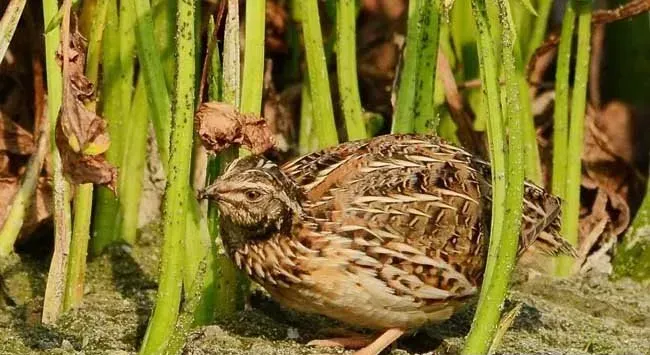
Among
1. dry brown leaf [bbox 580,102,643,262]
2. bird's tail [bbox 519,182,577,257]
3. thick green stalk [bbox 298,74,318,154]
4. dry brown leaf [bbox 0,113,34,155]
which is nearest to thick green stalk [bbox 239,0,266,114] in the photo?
bird's tail [bbox 519,182,577,257]

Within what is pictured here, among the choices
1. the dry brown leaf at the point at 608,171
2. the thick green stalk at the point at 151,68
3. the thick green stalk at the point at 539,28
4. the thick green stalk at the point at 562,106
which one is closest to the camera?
the thick green stalk at the point at 151,68

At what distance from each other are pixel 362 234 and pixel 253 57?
56 cm

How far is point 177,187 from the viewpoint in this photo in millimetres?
3338

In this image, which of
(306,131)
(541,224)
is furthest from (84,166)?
(306,131)

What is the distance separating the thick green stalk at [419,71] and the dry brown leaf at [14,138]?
1.30 m

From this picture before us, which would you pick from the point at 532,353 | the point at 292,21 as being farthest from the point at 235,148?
the point at 292,21

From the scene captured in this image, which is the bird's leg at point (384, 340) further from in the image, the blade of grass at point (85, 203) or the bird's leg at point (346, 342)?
the blade of grass at point (85, 203)

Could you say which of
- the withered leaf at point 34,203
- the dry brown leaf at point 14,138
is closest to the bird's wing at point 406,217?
the withered leaf at point 34,203

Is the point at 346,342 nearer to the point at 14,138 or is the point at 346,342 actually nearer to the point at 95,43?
the point at 95,43

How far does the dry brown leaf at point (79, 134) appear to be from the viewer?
3.20 m

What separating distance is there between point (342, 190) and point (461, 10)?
3.85 ft

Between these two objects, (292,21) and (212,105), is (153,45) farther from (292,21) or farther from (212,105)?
(292,21)

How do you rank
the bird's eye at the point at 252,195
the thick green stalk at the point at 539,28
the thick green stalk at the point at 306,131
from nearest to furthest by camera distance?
the bird's eye at the point at 252,195 → the thick green stalk at the point at 539,28 → the thick green stalk at the point at 306,131

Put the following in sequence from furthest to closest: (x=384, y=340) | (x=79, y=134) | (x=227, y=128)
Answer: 1. (x=384, y=340)
2. (x=227, y=128)
3. (x=79, y=134)
